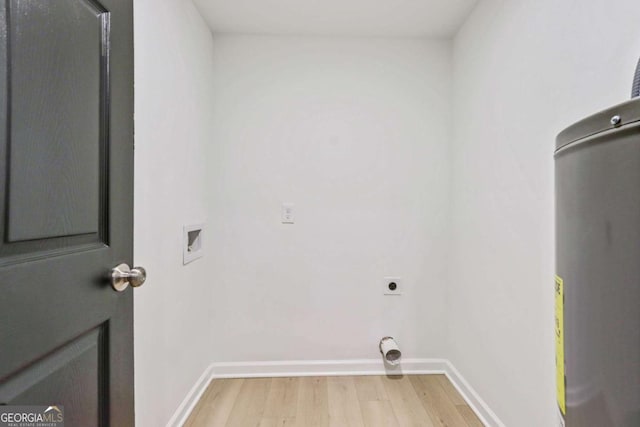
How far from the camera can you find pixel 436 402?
1864 mm

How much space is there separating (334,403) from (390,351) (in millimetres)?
493

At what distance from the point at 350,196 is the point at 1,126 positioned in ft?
5.97

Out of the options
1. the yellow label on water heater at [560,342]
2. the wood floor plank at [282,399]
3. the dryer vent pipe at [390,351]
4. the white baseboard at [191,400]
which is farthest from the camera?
the dryer vent pipe at [390,351]

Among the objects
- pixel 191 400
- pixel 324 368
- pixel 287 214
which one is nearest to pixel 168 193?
pixel 287 214

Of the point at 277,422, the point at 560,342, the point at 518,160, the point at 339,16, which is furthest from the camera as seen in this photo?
the point at 339,16

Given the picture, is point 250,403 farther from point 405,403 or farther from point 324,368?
point 405,403

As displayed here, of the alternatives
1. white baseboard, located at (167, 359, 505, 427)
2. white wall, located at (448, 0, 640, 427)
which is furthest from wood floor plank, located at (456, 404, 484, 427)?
white baseboard, located at (167, 359, 505, 427)

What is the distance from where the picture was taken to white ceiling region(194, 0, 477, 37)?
182 centimetres

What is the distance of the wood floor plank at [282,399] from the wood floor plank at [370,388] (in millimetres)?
385

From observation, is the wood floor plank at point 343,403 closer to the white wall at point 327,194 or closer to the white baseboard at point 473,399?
the white wall at point 327,194

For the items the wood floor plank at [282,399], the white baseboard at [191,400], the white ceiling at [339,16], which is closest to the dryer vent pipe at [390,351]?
the wood floor plank at [282,399]

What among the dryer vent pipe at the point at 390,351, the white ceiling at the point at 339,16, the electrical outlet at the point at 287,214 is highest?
the white ceiling at the point at 339,16

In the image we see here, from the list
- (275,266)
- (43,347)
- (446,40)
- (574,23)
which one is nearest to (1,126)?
(43,347)

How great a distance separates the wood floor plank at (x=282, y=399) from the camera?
1764 mm
